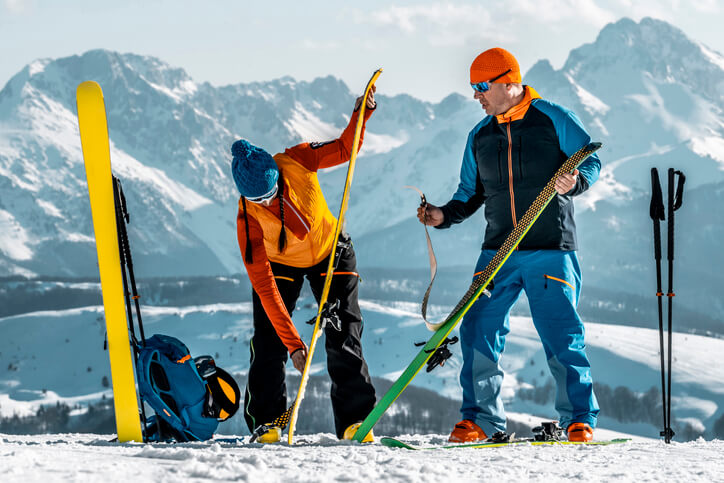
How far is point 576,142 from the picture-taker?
486 cm

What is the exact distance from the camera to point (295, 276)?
17.4 feet

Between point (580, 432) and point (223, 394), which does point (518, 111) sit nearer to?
point (580, 432)

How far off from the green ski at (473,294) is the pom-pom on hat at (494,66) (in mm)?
642

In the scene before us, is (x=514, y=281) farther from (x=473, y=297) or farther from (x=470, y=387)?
(x=470, y=387)

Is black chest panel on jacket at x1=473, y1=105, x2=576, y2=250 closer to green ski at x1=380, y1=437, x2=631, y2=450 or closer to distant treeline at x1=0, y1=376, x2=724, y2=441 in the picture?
green ski at x1=380, y1=437, x2=631, y2=450

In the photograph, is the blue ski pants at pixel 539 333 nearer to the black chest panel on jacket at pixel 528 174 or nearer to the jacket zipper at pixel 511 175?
the black chest panel on jacket at pixel 528 174

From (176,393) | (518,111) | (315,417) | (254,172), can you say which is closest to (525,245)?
(518,111)

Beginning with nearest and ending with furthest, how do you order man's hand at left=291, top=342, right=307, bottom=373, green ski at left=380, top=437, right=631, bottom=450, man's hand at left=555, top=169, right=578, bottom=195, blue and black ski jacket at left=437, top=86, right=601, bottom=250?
1. green ski at left=380, top=437, right=631, bottom=450
2. man's hand at left=555, top=169, right=578, bottom=195
3. man's hand at left=291, top=342, right=307, bottom=373
4. blue and black ski jacket at left=437, top=86, right=601, bottom=250

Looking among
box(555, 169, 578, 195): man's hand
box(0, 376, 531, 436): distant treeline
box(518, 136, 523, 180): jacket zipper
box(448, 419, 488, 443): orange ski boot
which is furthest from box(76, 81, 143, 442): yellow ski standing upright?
box(0, 376, 531, 436): distant treeline

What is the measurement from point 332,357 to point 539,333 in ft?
4.50

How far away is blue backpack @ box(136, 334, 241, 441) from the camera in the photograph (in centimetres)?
520

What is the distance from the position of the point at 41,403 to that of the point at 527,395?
8723 cm

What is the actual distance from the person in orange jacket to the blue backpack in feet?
0.95

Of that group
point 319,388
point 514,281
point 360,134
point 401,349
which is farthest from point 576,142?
point 401,349
